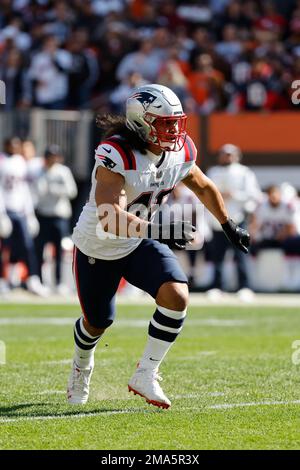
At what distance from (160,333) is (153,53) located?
33.1ft

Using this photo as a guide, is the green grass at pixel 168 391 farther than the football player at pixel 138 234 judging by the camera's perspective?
No

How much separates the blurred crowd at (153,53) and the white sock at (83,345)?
27.2ft

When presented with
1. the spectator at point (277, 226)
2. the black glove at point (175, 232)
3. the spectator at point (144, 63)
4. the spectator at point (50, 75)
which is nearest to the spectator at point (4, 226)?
the spectator at point (277, 226)

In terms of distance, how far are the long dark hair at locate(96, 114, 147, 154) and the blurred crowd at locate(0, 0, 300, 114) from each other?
8111 millimetres

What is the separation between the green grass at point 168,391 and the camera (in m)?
4.02

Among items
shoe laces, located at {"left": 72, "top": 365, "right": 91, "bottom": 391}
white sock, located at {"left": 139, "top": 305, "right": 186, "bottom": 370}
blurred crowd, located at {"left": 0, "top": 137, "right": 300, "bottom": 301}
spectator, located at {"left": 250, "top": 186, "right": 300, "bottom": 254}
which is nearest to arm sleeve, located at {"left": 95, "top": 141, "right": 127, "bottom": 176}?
white sock, located at {"left": 139, "top": 305, "right": 186, "bottom": 370}

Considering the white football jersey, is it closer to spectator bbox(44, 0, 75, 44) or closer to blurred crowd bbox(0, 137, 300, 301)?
blurred crowd bbox(0, 137, 300, 301)

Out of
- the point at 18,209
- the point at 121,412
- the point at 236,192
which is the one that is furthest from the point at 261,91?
the point at 121,412

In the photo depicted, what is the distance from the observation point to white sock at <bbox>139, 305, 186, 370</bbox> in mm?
4684

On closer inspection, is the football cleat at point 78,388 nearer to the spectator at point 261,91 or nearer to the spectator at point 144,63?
the spectator at point 261,91

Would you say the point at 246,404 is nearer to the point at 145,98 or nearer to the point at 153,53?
the point at 145,98

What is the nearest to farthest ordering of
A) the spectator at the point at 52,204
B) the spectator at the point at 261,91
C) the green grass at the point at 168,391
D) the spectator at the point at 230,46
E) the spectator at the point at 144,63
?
the green grass at the point at 168,391 → the spectator at the point at 52,204 → the spectator at the point at 261,91 → the spectator at the point at 144,63 → the spectator at the point at 230,46

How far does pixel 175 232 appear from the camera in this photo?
4500 millimetres

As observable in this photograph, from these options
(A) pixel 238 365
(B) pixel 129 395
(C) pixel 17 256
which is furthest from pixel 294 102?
(B) pixel 129 395
